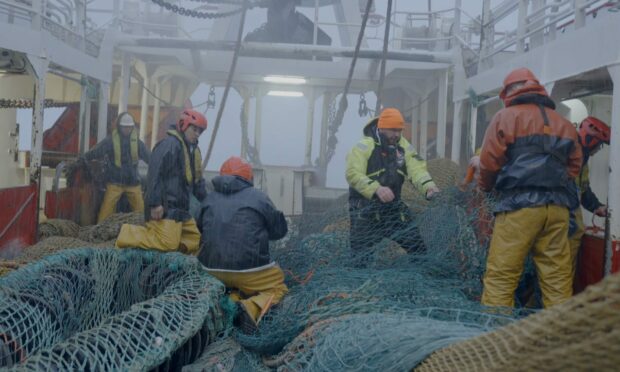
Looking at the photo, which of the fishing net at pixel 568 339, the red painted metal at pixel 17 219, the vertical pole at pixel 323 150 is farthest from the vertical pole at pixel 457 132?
the fishing net at pixel 568 339

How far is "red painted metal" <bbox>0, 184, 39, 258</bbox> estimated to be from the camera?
589cm

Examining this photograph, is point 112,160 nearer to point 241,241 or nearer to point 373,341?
point 241,241

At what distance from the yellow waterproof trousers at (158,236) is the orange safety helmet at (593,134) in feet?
10.8

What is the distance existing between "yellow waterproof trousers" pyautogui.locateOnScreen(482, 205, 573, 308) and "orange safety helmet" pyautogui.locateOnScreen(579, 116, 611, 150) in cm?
103

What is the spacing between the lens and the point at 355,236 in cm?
509

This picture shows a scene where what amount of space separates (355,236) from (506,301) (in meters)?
1.64

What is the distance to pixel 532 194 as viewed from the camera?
3621mm

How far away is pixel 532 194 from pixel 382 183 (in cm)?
176

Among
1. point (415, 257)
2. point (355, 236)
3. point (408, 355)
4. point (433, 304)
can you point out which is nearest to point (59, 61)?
point (355, 236)

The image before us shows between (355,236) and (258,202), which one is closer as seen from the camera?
(258,202)

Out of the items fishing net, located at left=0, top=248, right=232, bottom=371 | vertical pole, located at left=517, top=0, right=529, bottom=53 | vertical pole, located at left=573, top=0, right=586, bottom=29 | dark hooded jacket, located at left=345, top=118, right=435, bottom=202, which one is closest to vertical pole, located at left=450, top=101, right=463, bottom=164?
vertical pole, located at left=517, top=0, right=529, bottom=53

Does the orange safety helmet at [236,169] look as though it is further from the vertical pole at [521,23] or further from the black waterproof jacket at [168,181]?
the vertical pole at [521,23]

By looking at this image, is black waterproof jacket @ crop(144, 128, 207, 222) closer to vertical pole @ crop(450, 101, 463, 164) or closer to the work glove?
the work glove

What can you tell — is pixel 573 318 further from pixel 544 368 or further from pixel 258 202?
pixel 258 202
